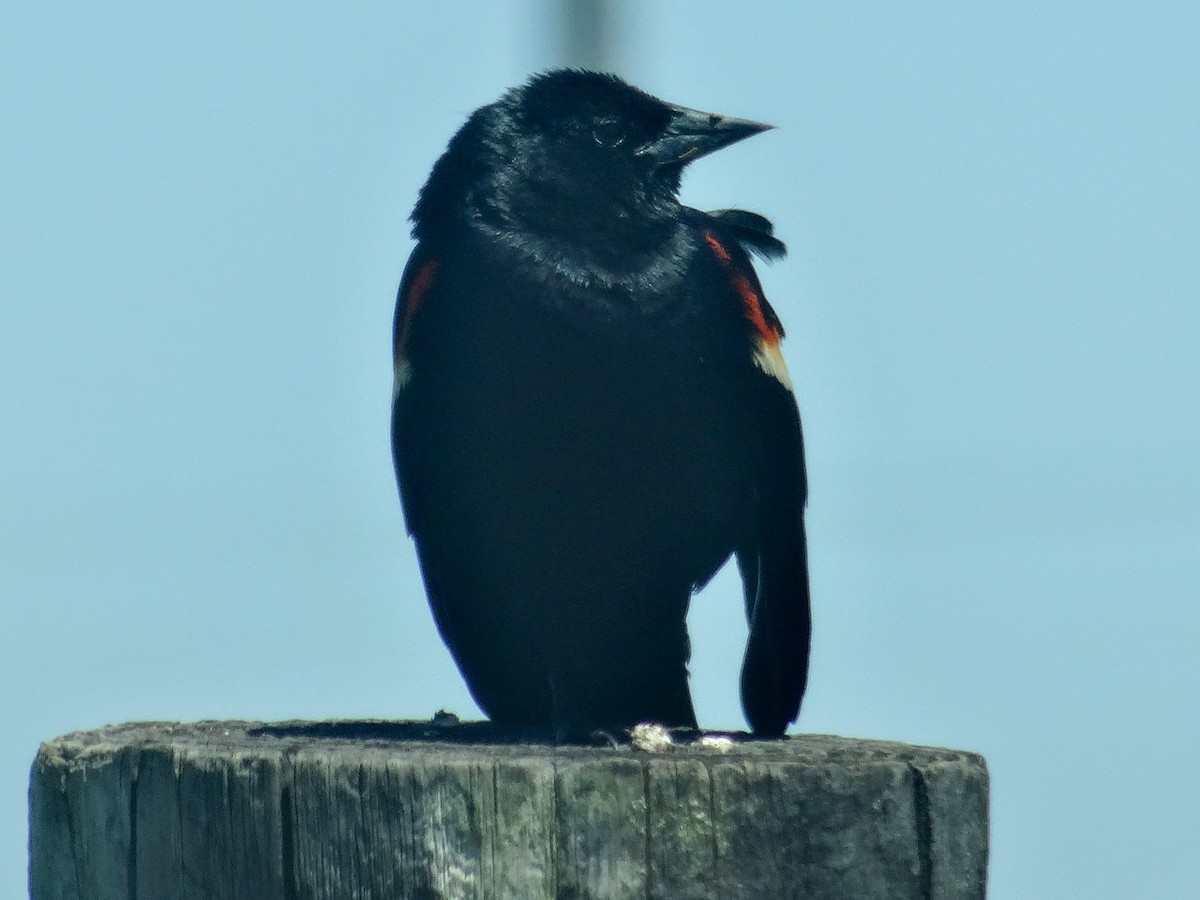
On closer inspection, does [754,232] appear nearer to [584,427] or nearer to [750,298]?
[750,298]

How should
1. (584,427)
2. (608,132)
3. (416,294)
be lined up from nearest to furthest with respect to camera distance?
(584,427)
(416,294)
(608,132)

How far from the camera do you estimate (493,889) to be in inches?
98.2

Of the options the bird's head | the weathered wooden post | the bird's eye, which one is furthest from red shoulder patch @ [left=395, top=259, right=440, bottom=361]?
the weathered wooden post

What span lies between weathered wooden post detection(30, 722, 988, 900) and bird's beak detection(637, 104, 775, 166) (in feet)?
8.00

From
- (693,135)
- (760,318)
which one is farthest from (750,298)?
(693,135)

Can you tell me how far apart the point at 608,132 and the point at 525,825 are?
264cm

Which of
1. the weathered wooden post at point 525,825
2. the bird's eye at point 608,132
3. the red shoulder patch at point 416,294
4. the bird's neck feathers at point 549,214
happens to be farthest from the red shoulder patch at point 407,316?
the weathered wooden post at point 525,825

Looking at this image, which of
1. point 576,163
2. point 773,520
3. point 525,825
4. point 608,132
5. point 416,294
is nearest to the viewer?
point 525,825

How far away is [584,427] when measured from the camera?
4078mm

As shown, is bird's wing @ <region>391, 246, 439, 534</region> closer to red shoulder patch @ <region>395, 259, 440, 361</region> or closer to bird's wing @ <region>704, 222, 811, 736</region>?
red shoulder patch @ <region>395, 259, 440, 361</region>

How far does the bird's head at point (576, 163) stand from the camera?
4.34 m

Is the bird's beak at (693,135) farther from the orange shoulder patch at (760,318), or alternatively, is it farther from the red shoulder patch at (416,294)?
the red shoulder patch at (416,294)

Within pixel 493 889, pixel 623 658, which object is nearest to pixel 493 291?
pixel 623 658

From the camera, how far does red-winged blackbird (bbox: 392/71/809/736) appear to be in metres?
4.10
